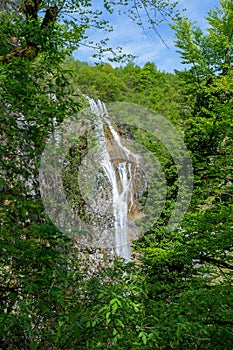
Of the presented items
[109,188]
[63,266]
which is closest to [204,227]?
[63,266]

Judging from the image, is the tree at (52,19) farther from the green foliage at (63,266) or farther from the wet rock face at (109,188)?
the wet rock face at (109,188)

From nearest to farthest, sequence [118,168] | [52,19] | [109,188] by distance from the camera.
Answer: [52,19]
[109,188]
[118,168]

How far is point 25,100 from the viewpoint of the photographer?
1763 millimetres

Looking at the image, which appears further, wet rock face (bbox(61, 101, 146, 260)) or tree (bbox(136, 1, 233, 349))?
wet rock face (bbox(61, 101, 146, 260))

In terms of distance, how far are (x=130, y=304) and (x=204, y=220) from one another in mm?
3534

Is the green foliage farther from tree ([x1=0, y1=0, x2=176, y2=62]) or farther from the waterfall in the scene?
the waterfall

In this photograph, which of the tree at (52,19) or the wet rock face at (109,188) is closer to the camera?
the tree at (52,19)

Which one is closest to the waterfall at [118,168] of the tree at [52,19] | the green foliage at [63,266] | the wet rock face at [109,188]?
the wet rock face at [109,188]

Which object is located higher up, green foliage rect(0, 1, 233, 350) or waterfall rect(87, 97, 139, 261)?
waterfall rect(87, 97, 139, 261)

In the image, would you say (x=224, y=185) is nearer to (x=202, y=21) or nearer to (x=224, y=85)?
(x=224, y=85)

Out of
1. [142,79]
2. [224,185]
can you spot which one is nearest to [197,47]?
[224,185]

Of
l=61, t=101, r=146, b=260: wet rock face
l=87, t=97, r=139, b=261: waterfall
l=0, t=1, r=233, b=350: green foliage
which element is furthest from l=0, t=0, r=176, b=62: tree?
l=87, t=97, r=139, b=261: waterfall

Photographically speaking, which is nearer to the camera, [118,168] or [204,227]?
[204,227]

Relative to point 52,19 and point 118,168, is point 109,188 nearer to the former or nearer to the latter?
point 118,168
